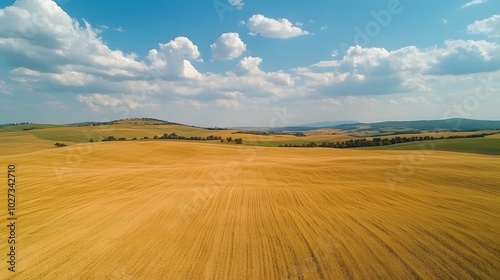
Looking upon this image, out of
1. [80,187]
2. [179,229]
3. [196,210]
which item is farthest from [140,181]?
[179,229]

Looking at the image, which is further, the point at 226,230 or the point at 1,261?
the point at 226,230

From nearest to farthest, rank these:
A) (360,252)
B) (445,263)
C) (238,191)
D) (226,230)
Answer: (445,263), (360,252), (226,230), (238,191)

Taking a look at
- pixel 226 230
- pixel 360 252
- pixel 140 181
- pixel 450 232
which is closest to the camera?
pixel 360 252

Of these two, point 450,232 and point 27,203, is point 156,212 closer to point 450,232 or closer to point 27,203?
point 27,203

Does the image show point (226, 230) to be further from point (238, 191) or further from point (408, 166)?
point (408, 166)

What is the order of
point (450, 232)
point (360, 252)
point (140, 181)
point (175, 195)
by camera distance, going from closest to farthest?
1. point (360, 252)
2. point (450, 232)
3. point (175, 195)
4. point (140, 181)

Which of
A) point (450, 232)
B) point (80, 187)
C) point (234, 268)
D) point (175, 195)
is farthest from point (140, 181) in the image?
point (450, 232)
